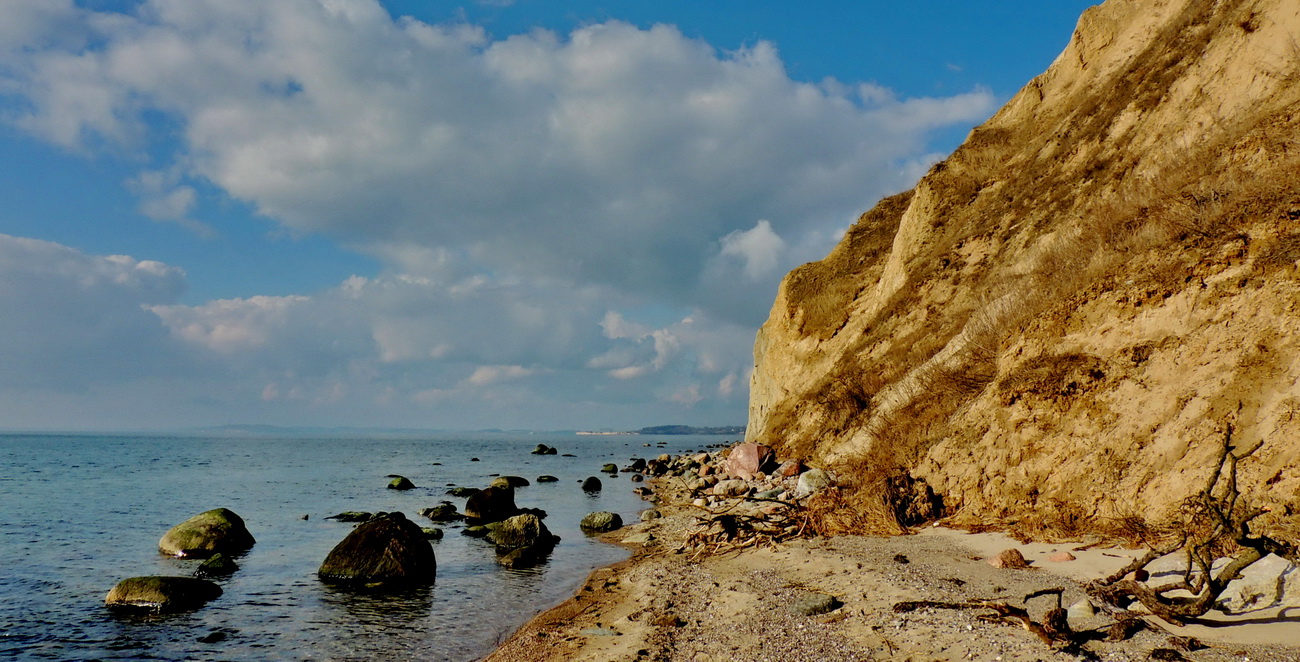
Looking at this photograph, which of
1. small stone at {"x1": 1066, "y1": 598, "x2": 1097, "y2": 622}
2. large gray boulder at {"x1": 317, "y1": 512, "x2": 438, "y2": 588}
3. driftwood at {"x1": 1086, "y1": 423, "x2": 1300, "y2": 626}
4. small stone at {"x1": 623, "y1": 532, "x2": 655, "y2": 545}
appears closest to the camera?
driftwood at {"x1": 1086, "y1": 423, "x2": 1300, "y2": 626}

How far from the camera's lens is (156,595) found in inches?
492

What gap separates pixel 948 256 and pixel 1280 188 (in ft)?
48.8

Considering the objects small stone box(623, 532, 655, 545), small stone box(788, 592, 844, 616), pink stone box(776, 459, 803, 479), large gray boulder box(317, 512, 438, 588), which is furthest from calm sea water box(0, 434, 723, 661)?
pink stone box(776, 459, 803, 479)

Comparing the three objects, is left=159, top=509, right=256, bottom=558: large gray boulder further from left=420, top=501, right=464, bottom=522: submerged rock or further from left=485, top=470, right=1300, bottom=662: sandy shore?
left=485, top=470, right=1300, bottom=662: sandy shore

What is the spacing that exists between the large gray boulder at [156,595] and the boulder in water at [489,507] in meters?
12.6

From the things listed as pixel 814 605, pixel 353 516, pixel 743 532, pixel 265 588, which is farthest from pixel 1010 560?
pixel 353 516

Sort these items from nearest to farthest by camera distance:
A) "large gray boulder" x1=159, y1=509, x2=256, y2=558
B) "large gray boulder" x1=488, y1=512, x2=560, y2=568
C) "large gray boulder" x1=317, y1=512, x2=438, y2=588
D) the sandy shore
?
the sandy shore < "large gray boulder" x1=317, y1=512, x2=438, y2=588 < "large gray boulder" x1=488, y1=512, x2=560, y2=568 < "large gray boulder" x1=159, y1=509, x2=256, y2=558

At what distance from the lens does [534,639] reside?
32.2ft

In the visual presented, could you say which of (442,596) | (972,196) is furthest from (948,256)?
(442,596)

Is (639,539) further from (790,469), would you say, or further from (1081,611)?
(1081,611)

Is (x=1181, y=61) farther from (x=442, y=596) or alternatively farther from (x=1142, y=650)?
(x=442, y=596)

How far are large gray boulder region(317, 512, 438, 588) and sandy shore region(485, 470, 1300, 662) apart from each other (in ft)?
13.4

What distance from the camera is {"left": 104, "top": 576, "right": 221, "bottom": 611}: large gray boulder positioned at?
12.4m

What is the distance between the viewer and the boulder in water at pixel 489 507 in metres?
25.6
